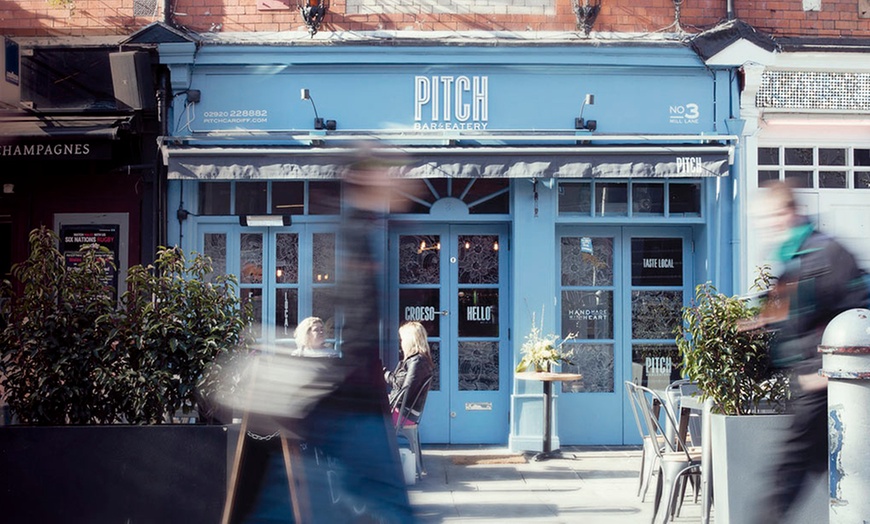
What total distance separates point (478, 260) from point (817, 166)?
3851 millimetres

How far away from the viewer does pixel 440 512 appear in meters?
6.54

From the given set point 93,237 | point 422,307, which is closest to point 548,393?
point 422,307

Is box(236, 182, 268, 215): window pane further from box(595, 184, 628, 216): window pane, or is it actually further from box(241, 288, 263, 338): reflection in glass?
box(595, 184, 628, 216): window pane

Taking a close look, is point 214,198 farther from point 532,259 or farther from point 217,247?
point 532,259

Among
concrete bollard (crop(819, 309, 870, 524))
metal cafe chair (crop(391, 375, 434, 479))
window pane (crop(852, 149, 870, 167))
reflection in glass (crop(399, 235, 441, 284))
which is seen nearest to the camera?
concrete bollard (crop(819, 309, 870, 524))

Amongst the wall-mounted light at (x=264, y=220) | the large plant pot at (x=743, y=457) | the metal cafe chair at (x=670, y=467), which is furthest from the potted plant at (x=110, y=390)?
the wall-mounted light at (x=264, y=220)

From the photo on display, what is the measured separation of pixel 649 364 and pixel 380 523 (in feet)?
20.9

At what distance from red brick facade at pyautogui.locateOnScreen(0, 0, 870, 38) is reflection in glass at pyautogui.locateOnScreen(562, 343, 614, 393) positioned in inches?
136

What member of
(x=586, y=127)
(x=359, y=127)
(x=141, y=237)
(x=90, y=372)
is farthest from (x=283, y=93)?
(x=90, y=372)

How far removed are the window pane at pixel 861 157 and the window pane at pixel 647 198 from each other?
2202 millimetres

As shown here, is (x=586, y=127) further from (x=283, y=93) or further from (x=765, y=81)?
(x=283, y=93)

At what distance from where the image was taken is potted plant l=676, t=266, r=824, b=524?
17.1ft

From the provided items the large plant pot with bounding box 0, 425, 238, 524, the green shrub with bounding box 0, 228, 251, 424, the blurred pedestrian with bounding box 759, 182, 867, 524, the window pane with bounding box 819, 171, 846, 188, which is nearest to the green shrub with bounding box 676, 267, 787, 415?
the blurred pedestrian with bounding box 759, 182, 867, 524

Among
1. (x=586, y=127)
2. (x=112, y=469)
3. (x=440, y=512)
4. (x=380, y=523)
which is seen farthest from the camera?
(x=586, y=127)
